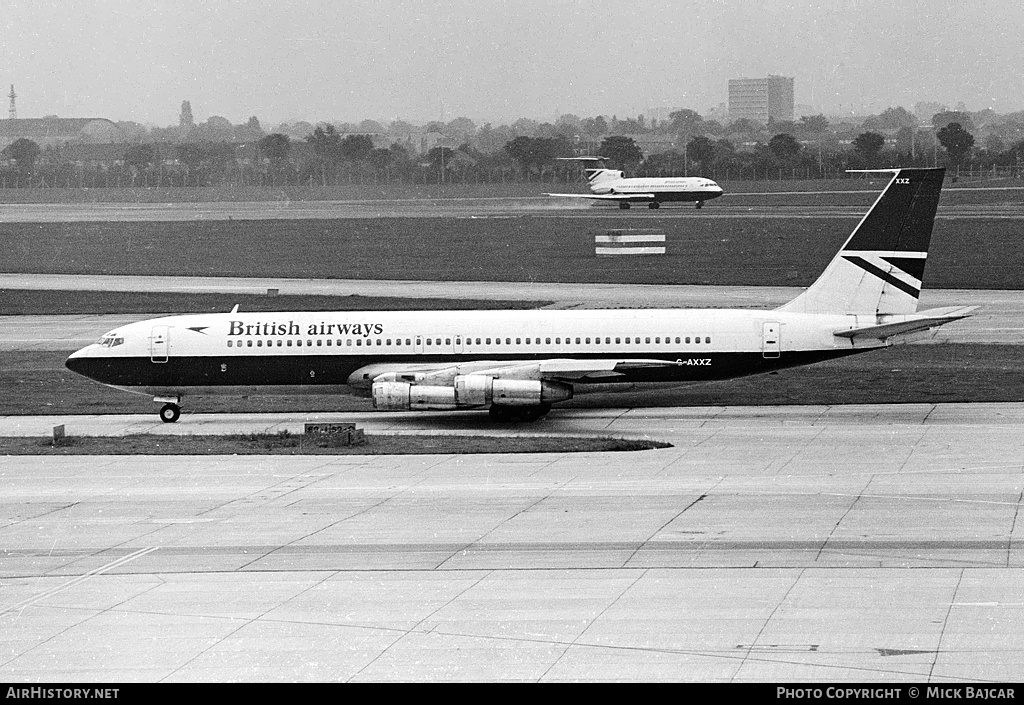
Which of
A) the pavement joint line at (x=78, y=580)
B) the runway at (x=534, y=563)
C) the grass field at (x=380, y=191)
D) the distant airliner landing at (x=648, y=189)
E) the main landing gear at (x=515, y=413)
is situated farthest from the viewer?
the grass field at (x=380, y=191)

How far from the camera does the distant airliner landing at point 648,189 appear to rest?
142125 mm

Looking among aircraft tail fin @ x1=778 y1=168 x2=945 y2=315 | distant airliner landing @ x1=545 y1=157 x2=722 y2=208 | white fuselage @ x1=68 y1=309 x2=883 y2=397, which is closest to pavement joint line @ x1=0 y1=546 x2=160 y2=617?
white fuselage @ x1=68 y1=309 x2=883 y2=397

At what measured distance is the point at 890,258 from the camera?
43.7 m

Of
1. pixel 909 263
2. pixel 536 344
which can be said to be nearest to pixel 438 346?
pixel 536 344

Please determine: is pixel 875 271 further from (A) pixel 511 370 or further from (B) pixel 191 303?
(B) pixel 191 303

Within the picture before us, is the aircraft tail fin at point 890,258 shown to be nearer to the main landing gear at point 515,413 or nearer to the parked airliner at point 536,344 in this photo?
the parked airliner at point 536,344

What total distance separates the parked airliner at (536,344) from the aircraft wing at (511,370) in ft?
0.15

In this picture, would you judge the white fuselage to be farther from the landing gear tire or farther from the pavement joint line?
the pavement joint line

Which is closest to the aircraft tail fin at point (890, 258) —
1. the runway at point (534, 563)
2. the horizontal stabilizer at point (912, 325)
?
the horizontal stabilizer at point (912, 325)

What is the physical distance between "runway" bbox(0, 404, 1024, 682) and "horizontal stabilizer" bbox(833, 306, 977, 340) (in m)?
3.72

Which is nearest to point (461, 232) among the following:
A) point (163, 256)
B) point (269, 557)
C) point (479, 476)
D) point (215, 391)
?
point (163, 256)

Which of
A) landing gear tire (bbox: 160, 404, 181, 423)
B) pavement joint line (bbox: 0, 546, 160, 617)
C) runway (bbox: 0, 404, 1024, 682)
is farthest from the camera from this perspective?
landing gear tire (bbox: 160, 404, 181, 423)

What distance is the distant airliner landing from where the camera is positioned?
14212 cm

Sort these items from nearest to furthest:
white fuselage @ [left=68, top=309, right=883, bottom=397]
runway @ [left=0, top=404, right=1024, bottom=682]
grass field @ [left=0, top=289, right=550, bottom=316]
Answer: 1. runway @ [left=0, top=404, right=1024, bottom=682]
2. white fuselage @ [left=68, top=309, right=883, bottom=397]
3. grass field @ [left=0, top=289, right=550, bottom=316]
